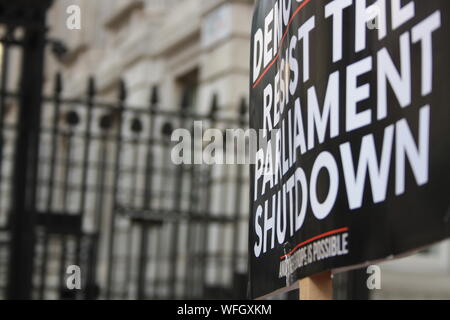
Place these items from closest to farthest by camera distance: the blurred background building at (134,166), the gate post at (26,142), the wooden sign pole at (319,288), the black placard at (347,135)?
the black placard at (347,135), the wooden sign pole at (319,288), the gate post at (26,142), the blurred background building at (134,166)

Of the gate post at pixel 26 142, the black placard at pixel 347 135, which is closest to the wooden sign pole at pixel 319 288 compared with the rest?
the black placard at pixel 347 135

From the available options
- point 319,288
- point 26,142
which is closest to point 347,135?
point 319,288

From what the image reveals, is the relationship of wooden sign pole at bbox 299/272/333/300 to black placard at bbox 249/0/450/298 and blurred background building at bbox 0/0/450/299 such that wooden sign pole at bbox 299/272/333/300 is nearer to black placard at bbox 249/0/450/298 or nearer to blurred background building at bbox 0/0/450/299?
black placard at bbox 249/0/450/298

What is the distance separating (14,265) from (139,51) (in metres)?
9.57

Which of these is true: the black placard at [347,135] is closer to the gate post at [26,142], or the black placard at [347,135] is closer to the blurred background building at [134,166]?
the gate post at [26,142]

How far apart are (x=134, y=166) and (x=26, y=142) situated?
160 cm

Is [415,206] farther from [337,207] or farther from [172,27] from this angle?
[172,27]

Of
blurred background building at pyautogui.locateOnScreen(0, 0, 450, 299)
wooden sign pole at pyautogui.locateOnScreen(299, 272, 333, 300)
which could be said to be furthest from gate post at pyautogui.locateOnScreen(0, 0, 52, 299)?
wooden sign pole at pyautogui.locateOnScreen(299, 272, 333, 300)

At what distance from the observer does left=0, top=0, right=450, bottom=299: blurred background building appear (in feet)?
21.0

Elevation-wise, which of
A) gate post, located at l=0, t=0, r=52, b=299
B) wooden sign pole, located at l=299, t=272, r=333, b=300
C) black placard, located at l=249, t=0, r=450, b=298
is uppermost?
gate post, located at l=0, t=0, r=52, b=299

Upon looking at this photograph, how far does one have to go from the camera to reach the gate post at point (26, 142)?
6.20 m

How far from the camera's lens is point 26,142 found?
635 centimetres

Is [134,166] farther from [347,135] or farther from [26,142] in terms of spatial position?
[347,135]
